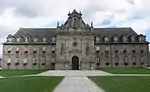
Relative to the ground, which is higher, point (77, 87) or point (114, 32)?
point (114, 32)

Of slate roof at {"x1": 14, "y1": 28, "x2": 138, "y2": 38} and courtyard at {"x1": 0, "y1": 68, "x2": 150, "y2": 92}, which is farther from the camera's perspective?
slate roof at {"x1": 14, "y1": 28, "x2": 138, "y2": 38}

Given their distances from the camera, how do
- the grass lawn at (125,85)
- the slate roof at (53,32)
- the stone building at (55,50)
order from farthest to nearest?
the slate roof at (53,32)
the stone building at (55,50)
the grass lawn at (125,85)

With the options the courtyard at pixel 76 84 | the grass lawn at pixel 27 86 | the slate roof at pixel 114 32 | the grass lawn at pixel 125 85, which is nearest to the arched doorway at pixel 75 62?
the slate roof at pixel 114 32

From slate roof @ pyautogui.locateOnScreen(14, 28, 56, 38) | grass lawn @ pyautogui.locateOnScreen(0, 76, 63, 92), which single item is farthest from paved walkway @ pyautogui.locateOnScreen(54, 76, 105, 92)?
slate roof @ pyautogui.locateOnScreen(14, 28, 56, 38)

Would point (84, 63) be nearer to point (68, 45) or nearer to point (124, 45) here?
point (68, 45)

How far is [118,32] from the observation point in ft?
233

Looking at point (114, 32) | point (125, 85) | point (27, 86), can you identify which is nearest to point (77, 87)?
point (27, 86)

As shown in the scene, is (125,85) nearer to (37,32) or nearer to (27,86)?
(27,86)

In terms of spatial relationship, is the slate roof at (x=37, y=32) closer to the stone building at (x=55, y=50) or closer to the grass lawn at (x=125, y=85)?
the stone building at (x=55, y=50)

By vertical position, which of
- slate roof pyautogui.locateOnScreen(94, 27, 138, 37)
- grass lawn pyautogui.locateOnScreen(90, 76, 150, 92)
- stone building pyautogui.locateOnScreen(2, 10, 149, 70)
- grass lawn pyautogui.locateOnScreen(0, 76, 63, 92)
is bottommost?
grass lawn pyautogui.locateOnScreen(90, 76, 150, 92)

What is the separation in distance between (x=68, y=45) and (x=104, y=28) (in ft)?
55.8

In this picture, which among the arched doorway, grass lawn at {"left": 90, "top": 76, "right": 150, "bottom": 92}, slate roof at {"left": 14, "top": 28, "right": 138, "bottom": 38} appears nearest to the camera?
grass lawn at {"left": 90, "top": 76, "right": 150, "bottom": 92}

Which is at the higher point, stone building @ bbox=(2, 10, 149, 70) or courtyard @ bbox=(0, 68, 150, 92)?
stone building @ bbox=(2, 10, 149, 70)

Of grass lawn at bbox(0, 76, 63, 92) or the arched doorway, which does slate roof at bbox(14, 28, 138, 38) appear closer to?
the arched doorway
